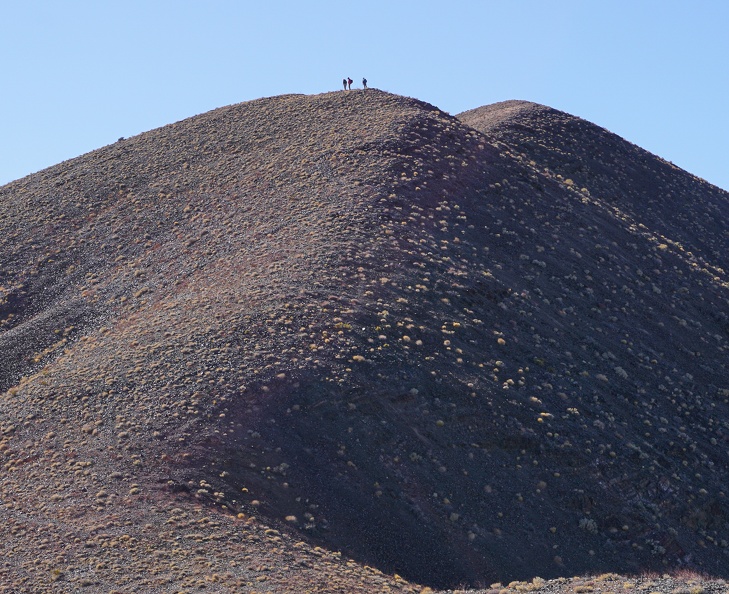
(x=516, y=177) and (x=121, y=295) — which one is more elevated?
(x=516, y=177)

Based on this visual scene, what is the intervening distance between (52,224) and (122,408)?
849 inches

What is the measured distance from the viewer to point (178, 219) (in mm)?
51188

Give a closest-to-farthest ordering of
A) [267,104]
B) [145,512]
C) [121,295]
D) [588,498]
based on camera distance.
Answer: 1. [145,512]
2. [588,498]
3. [121,295]
4. [267,104]

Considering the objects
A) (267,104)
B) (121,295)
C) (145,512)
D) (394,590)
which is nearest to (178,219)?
(121,295)

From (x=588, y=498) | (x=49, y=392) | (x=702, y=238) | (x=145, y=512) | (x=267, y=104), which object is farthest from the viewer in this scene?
(x=267, y=104)

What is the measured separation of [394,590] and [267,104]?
39906mm

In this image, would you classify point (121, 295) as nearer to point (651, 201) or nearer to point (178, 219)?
point (178, 219)

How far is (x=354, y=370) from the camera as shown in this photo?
3678 centimetres

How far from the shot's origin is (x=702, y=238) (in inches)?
2285

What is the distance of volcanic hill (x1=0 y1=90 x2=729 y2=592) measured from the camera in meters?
31.3

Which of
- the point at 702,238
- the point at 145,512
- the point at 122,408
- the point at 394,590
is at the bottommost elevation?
the point at 394,590

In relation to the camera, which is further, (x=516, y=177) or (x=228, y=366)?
(x=516, y=177)

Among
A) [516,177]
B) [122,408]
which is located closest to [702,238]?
[516,177]

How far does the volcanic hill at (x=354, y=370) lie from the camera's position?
3134cm
